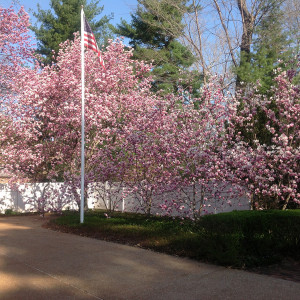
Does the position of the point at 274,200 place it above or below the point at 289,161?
below

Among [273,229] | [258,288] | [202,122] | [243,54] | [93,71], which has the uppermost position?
[243,54]

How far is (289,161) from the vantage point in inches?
339

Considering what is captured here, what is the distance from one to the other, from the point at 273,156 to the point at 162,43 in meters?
20.0

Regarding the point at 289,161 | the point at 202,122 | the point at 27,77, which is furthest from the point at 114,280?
the point at 27,77

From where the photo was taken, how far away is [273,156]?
29.2ft

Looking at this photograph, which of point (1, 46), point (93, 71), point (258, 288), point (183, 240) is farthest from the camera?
point (1, 46)

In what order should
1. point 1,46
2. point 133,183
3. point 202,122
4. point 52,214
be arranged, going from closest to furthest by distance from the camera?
point 202,122 < point 133,183 < point 52,214 < point 1,46

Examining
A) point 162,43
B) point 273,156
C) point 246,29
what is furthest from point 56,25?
point 273,156

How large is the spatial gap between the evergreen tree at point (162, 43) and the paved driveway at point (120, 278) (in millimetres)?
15630

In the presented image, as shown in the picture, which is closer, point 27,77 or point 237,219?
point 237,219

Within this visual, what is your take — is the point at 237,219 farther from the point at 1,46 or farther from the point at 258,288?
A: the point at 1,46

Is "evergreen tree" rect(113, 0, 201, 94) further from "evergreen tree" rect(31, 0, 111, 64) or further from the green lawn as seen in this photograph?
the green lawn

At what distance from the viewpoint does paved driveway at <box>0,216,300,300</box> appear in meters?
4.80

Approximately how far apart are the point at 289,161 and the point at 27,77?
39.8 feet
